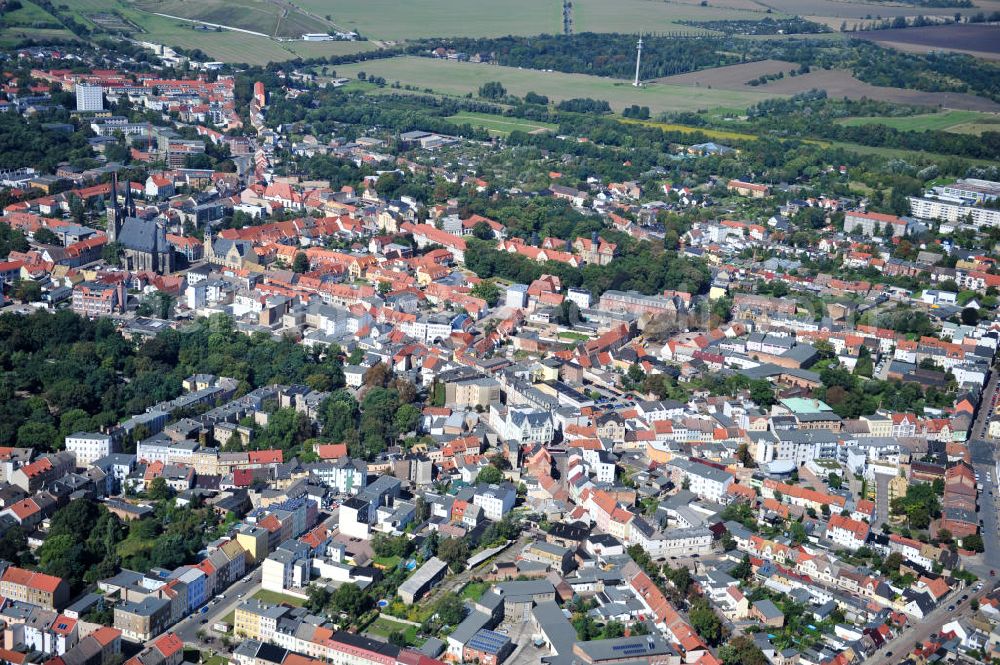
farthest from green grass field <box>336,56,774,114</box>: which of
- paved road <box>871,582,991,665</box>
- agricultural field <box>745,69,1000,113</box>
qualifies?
paved road <box>871,582,991,665</box>

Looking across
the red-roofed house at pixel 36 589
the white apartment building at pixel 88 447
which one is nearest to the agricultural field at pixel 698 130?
the white apartment building at pixel 88 447

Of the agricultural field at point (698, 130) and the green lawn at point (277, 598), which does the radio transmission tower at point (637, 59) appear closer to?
the agricultural field at point (698, 130)

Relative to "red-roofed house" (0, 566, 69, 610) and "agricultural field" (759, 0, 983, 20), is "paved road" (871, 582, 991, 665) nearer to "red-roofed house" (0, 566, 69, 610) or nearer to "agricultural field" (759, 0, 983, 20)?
"red-roofed house" (0, 566, 69, 610)

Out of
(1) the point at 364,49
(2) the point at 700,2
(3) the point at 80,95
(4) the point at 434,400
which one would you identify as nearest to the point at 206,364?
(4) the point at 434,400

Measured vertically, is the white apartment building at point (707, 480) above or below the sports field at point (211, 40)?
below

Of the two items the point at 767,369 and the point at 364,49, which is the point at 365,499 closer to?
the point at 767,369

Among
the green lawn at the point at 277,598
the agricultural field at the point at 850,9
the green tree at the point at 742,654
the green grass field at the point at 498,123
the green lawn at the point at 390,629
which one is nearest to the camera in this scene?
the green tree at the point at 742,654
